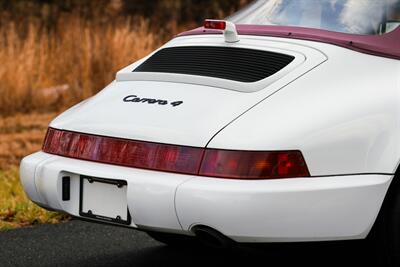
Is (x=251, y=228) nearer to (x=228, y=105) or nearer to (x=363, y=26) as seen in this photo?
(x=228, y=105)

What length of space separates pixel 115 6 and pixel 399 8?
11360 millimetres

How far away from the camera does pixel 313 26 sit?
473 cm

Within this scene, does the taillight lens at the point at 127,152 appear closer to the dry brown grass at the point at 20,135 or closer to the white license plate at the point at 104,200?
the white license plate at the point at 104,200

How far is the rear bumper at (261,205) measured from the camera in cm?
391

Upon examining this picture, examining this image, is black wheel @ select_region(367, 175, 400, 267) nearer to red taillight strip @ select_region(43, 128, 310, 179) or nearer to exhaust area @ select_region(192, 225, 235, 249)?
red taillight strip @ select_region(43, 128, 310, 179)

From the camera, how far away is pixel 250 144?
13.1ft

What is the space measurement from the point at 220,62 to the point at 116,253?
56.3 inches

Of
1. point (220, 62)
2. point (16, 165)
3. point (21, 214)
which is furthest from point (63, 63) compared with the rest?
point (220, 62)

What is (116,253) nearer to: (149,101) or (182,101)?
(149,101)

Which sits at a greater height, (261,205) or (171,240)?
(261,205)

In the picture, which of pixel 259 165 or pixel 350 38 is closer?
pixel 259 165

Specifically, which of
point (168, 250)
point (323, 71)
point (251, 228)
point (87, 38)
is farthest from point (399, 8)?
point (87, 38)

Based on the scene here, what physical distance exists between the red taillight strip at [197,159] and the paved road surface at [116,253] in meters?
0.80

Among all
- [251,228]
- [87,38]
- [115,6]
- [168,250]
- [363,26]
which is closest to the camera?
[251,228]
